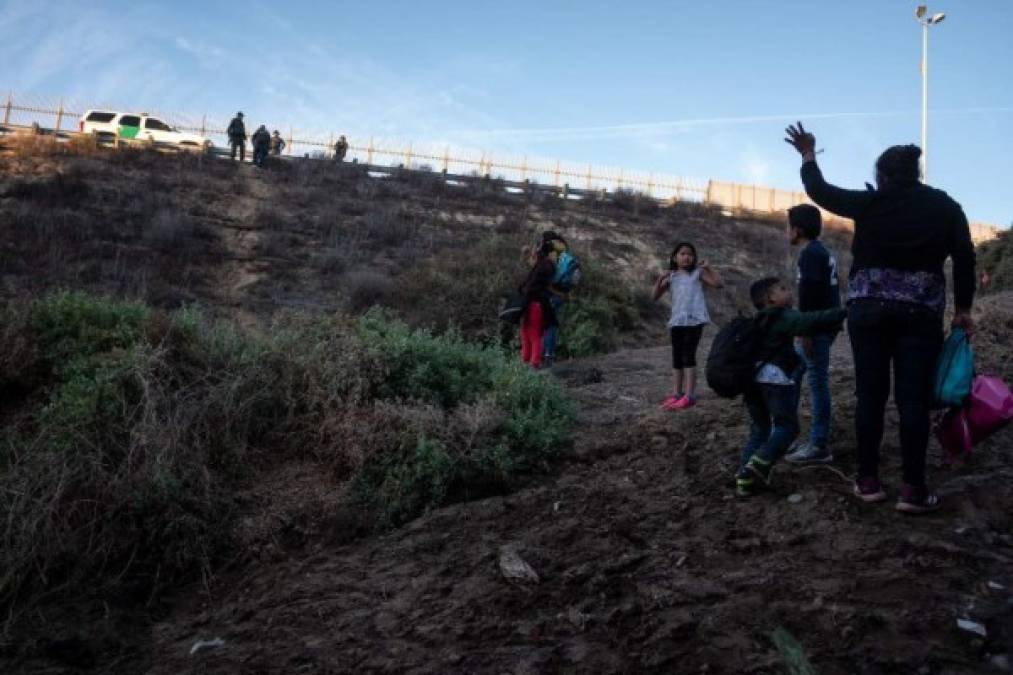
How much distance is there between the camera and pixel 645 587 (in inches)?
134

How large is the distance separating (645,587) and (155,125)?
25.3 meters

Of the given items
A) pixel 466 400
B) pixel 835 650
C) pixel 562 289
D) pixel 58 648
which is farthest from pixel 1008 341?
pixel 58 648

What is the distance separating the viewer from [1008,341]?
7.04m

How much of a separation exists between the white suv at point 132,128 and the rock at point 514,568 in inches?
890

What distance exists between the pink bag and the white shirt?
240cm

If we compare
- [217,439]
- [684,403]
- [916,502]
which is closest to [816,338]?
[916,502]

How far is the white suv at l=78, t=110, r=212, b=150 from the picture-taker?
23.9 m

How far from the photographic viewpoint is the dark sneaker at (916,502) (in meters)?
3.65

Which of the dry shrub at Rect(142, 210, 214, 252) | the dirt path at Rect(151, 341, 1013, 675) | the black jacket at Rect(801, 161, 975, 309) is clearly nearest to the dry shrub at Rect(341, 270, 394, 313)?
the dry shrub at Rect(142, 210, 214, 252)

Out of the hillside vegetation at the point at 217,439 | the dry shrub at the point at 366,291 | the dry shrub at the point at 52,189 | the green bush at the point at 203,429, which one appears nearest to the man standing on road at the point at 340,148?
the dry shrub at the point at 52,189

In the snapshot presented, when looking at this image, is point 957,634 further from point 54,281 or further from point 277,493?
point 54,281

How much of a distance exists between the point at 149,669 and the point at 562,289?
5.37 metres

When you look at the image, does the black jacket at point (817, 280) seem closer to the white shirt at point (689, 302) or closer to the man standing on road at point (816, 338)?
the man standing on road at point (816, 338)

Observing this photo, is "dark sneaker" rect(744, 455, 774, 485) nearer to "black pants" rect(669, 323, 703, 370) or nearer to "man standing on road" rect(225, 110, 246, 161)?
"black pants" rect(669, 323, 703, 370)
